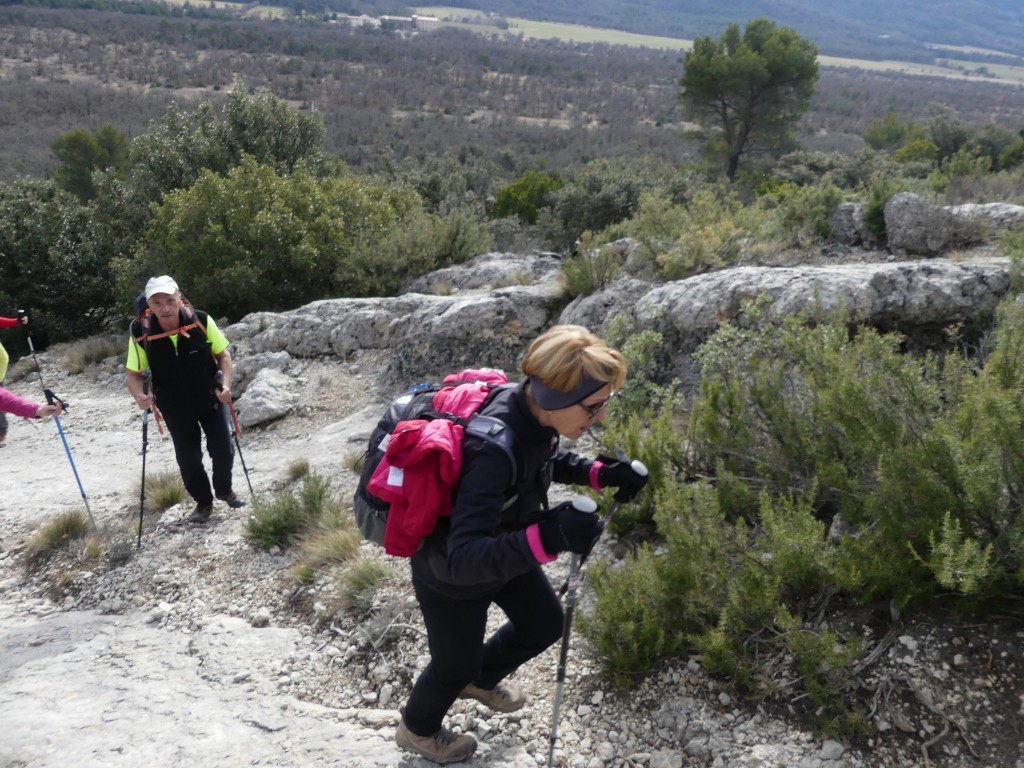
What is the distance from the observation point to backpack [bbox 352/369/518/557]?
2092 mm

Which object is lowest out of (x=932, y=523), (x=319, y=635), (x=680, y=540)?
(x=319, y=635)

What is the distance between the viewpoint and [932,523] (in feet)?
8.51

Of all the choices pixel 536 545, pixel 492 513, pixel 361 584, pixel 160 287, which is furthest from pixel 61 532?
pixel 536 545

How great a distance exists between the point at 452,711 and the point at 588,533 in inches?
61.0

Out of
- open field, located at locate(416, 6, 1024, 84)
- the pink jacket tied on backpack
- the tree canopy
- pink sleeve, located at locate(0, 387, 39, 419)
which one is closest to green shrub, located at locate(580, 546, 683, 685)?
the pink jacket tied on backpack

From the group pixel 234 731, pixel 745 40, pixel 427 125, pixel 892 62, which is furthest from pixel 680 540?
pixel 892 62

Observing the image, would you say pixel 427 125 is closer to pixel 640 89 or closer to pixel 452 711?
pixel 640 89

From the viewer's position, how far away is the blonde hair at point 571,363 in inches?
83.3

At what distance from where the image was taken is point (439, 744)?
8.91 ft

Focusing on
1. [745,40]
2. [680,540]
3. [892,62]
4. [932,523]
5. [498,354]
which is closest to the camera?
[932,523]

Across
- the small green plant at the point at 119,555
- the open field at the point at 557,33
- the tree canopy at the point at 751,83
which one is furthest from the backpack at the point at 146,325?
the open field at the point at 557,33

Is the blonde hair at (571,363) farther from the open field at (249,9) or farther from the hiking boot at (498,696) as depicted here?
the open field at (249,9)

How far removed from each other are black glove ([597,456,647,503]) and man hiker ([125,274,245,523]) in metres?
3.05

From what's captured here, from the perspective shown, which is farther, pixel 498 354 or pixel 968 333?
pixel 498 354
